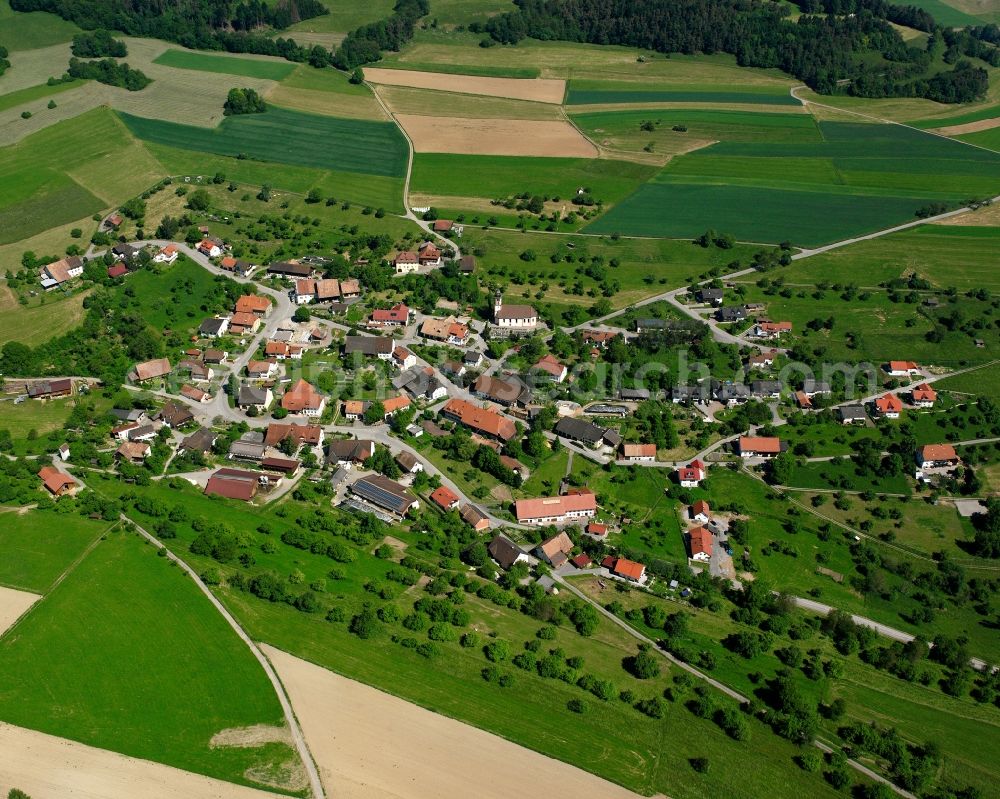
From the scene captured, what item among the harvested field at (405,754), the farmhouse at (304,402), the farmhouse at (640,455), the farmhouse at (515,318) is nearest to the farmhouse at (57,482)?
the farmhouse at (304,402)

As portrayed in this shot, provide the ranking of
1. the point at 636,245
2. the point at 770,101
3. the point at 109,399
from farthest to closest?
the point at 770,101, the point at 636,245, the point at 109,399

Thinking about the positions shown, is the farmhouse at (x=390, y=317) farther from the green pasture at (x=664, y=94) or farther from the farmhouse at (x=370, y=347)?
the green pasture at (x=664, y=94)

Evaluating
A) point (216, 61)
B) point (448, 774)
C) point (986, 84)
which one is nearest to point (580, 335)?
point (448, 774)

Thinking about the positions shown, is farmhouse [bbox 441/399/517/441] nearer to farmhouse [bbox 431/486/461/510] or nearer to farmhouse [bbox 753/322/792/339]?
farmhouse [bbox 431/486/461/510]

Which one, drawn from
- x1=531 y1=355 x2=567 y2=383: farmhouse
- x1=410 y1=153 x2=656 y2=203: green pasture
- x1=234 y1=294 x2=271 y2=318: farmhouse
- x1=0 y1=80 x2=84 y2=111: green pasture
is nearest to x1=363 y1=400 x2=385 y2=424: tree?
x1=531 y1=355 x2=567 y2=383: farmhouse

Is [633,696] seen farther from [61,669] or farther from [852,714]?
[61,669]
